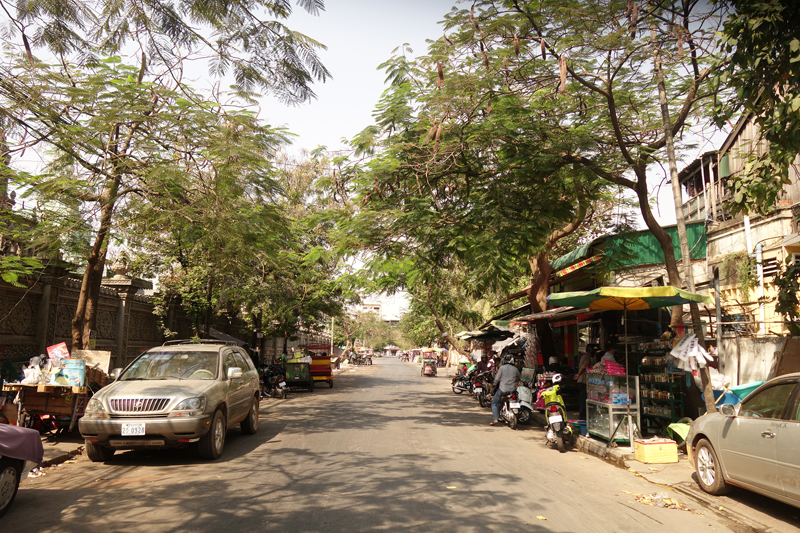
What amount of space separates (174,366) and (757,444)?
27.4 feet

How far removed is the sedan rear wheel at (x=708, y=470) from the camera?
634 cm

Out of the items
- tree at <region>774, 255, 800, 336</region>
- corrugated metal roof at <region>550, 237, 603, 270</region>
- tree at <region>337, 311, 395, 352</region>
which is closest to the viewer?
tree at <region>774, 255, 800, 336</region>

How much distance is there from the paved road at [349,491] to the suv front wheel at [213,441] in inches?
7.3

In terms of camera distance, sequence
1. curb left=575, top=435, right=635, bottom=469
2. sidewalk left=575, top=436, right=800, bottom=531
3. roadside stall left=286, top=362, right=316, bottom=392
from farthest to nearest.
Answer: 1. roadside stall left=286, top=362, right=316, bottom=392
2. curb left=575, top=435, right=635, bottom=469
3. sidewalk left=575, top=436, right=800, bottom=531

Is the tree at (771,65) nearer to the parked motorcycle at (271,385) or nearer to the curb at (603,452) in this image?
the curb at (603,452)

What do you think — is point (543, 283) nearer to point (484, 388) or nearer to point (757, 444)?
point (484, 388)

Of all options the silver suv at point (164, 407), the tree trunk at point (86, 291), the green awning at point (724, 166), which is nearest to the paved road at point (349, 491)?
the silver suv at point (164, 407)

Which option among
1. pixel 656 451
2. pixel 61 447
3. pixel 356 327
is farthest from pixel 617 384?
pixel 356 327

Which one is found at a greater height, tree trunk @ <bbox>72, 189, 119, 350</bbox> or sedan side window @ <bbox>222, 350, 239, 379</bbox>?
tree trunk @ <bbox>72, 189, 119, 350</bbox>

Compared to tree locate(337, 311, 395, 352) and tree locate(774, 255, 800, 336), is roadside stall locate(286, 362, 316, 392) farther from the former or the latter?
tree locate(774, 255, 800, 336)

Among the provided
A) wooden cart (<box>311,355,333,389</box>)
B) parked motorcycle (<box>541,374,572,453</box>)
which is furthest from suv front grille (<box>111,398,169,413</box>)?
wooden cart (<box>311,355,333,389</box>)

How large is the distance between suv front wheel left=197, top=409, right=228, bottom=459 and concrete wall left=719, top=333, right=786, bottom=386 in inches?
363

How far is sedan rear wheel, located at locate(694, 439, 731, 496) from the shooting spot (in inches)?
249

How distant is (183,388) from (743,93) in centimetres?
845
